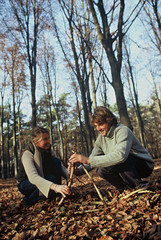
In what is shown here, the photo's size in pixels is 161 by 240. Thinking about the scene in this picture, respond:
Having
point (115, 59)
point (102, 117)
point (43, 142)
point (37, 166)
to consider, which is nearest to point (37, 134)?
point (43, 142)

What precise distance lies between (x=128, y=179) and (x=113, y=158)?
43cm

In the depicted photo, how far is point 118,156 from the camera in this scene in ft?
6.37

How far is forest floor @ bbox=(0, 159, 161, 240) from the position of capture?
1.36 meters

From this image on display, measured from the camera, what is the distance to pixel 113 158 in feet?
6.42

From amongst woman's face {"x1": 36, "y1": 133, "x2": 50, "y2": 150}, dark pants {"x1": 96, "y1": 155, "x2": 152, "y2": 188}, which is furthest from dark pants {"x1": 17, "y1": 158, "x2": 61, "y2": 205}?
dark pants {"x1": 96, "y1": 155, "x2": 152, "y2": 188}

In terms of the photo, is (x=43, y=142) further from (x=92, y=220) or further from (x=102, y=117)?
(x=92, y=220)

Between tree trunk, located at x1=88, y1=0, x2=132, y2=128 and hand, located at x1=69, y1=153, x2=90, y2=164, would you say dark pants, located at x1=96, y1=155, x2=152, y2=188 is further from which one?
tree trunk, located at x1=88, y1=0, x2=132, y2=128

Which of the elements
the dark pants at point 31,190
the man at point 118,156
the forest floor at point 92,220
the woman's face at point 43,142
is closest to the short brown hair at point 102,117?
the man at point 118,156

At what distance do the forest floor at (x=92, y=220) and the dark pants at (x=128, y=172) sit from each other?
0.58ft

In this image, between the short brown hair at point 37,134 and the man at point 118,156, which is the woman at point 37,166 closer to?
the short brown hair at point 37,134

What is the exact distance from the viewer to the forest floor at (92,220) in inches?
53.7

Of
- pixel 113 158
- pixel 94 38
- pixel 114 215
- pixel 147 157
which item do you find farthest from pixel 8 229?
pixel 94 38

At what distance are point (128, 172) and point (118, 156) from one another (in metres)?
0.34

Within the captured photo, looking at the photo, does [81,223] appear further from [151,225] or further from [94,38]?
[94,38]
